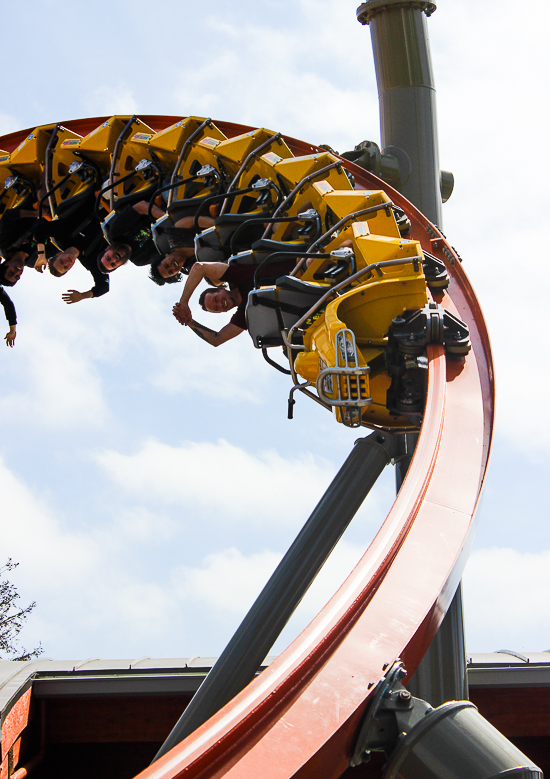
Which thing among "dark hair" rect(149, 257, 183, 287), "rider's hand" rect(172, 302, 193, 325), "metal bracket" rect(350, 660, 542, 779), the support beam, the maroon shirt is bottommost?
"metal bracket" rect(350, 660, 542, 779)

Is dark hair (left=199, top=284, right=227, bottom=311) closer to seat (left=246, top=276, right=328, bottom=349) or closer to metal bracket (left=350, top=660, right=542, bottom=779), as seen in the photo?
seat (left=246, top=276, right=328, bottom=349)

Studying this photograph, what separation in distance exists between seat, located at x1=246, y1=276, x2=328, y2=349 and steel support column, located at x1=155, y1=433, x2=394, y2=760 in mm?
1129

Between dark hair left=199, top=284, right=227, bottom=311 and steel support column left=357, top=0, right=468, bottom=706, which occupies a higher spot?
steel support column left=357, top=0, right=468, bottom=706

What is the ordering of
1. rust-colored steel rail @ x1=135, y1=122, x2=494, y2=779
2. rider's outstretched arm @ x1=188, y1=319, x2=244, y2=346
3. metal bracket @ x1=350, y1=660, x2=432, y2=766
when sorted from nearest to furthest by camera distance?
rust-colored steel rail @ x1=135, y1=122, x2=494, y2=779 < metal bracket @ x1=350, y1=660, x2=432, y2=766 < rider's outstretched arm @ x1=188, y1=319, x2=244, y2=346

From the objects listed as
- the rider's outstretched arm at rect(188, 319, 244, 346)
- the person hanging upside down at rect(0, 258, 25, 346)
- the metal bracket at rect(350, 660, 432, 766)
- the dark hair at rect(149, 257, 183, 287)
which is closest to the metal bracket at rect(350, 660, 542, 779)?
the metal bracket at rect(350, 660, 432, 766)

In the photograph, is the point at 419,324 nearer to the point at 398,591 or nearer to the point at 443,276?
the point at 443,276

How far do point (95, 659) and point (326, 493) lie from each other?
3.01 meters

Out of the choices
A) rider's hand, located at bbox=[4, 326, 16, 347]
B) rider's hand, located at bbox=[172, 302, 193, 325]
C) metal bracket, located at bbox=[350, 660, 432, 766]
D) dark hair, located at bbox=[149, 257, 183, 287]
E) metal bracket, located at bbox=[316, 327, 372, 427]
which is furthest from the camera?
rider's hand, located at bbox=[4, 326, 16, 347]

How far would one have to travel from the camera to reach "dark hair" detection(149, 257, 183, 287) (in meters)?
7.00

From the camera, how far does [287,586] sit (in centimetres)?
519

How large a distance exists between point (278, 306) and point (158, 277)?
7.06 feet

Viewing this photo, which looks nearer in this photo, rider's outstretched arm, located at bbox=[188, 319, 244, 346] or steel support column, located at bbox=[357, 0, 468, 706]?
rider's outstretched arm, located at bbox=[188, 319, 244, 346]

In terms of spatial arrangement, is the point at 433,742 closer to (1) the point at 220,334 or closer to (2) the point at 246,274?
(2) the point at 246,274

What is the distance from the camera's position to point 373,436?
6.01 m
